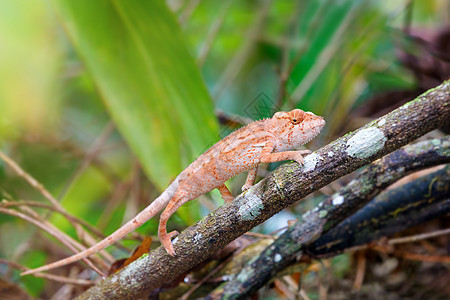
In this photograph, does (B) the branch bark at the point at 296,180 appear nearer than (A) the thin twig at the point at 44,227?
Yes


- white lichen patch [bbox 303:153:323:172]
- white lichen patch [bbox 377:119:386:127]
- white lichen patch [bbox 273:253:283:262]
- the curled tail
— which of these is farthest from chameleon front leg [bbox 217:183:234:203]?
white lichen patch [bbox 377:119:386:127]

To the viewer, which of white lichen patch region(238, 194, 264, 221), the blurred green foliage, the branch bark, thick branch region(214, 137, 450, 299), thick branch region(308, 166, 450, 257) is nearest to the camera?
the branch bark

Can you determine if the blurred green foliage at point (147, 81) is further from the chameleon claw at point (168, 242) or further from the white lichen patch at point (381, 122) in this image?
the white lichen patch at point (381, 122)

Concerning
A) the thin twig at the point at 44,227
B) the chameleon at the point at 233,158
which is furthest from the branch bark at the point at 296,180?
the thin twig at the point at 44,227

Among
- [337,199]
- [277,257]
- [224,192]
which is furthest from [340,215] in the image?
[224,192]

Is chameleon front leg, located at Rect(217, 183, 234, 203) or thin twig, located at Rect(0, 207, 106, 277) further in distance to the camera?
thin twig, located at Rect(0, 207, 106, 277)

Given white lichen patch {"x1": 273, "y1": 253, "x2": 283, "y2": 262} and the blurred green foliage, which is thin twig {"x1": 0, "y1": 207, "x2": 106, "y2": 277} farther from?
white lichen patch {"x1": 273, "y1": 253, "x2": 283, "y2": 262}

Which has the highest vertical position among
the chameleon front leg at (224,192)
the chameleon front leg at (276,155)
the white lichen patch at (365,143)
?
the white lichen patch at (365,143)
